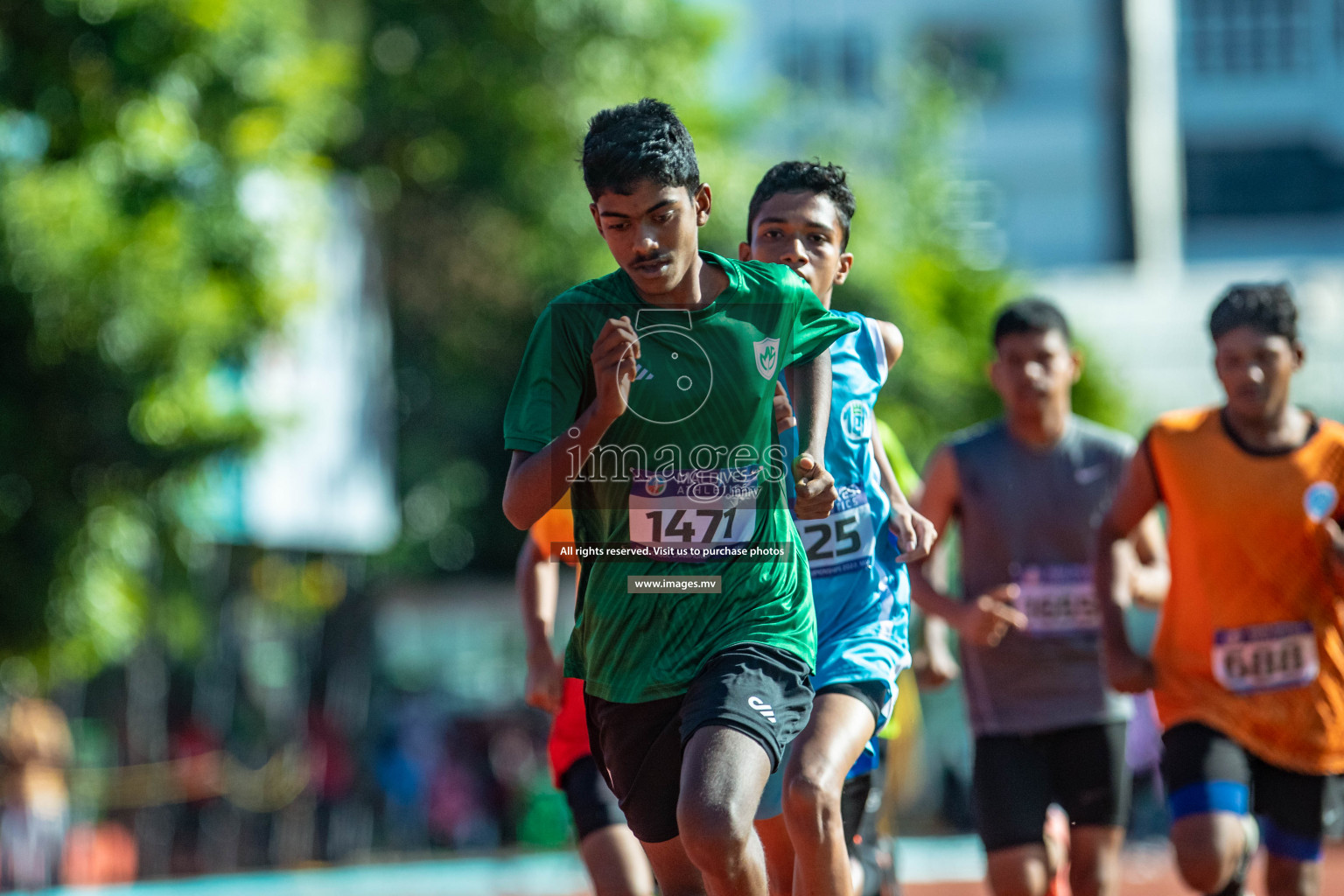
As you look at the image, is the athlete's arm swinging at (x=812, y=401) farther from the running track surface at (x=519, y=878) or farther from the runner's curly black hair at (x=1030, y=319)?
the running track surface at (x=519, y=878)

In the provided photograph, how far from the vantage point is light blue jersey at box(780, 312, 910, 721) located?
439 centimetres

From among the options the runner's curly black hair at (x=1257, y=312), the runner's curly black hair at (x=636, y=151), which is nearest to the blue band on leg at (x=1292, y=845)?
the runner's curly black hair at (x=1257, y=312)

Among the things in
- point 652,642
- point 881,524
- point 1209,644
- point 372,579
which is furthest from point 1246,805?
point 372,579

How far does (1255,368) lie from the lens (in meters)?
5.26

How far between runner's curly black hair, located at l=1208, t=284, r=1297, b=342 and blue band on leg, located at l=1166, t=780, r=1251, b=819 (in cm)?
136

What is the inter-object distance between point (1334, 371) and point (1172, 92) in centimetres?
945

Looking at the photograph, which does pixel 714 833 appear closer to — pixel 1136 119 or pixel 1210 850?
pixel 1210 850

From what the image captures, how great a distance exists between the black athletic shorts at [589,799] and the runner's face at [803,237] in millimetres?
1603

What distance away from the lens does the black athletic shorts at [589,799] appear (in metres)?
5.08

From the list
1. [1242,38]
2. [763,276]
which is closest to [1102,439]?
[763,276]

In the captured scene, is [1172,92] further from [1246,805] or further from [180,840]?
[1246,805]

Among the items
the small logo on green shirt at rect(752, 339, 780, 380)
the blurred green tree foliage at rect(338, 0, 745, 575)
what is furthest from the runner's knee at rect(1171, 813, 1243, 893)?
the blurred green tree foliage at rect(338, 0, 745, 575)

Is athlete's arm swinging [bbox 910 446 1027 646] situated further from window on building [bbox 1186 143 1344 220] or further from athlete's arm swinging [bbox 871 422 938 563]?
window on building [bbox 1186 143 1344 220]

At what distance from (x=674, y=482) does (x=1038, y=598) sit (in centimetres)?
240
